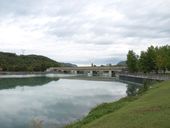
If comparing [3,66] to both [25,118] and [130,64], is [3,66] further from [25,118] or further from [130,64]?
[25,118]

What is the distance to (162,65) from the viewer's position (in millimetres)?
79938

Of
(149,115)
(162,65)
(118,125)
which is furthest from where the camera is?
(162,65)

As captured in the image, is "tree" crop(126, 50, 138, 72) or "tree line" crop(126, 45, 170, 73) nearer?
"tree line" crop(126, 45, 170, 73)

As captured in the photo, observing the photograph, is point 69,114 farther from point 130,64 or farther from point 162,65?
point 130,64

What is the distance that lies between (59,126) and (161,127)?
44.9 feet

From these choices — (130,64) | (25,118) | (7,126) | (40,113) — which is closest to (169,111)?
(7,126)

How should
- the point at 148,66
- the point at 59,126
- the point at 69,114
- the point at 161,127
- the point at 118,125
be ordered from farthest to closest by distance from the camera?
the point at 148,66
the point at 69,114
the point at 59,126
the point at 118,125
the point at 161,127

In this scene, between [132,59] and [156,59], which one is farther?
[132,59]

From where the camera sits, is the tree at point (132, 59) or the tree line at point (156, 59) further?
the tree at point (132, 59)

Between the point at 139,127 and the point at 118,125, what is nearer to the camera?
the point at 139,127

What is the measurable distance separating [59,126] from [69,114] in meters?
6.88

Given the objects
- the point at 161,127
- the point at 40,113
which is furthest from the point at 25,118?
the point at 161,127

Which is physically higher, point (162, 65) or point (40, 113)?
point (162, 65)

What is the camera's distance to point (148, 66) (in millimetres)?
91000
